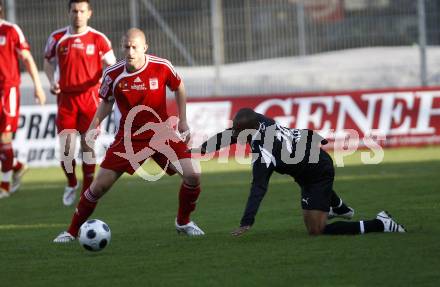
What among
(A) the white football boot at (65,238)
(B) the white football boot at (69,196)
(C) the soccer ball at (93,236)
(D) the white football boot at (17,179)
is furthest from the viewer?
(D) the white football boot at (17,179)

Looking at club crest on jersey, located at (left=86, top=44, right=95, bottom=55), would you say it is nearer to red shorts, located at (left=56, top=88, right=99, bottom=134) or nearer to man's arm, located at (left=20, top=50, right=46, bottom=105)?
red shorts, located at (left=56, top=88, right=99, bottom=134)

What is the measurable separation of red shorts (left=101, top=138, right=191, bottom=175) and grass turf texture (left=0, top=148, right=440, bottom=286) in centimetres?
78

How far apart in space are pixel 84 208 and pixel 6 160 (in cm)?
581

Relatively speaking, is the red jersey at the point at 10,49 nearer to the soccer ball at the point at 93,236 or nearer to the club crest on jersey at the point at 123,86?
the club crest on jersey at the point at 123,86

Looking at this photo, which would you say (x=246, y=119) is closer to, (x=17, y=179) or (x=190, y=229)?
(x=190, y=229)

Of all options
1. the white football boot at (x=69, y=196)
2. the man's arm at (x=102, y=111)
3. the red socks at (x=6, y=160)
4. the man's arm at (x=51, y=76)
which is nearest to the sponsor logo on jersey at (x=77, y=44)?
the man's arm at (x=51, y=76)

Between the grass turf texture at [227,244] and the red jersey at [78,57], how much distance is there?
172cm

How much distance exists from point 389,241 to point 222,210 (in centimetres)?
371

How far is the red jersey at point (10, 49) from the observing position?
1507 centimetres

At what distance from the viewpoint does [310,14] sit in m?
22.4

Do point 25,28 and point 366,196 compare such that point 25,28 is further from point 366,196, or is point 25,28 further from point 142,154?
point 142,154

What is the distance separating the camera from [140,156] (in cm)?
1008

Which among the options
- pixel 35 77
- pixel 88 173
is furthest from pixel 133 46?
pixel 35 77

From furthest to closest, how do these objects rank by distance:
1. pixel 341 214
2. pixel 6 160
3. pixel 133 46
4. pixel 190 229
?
pixel 6 160 < pixel 341 214 < pixel 190 229 < pixel 133 46
